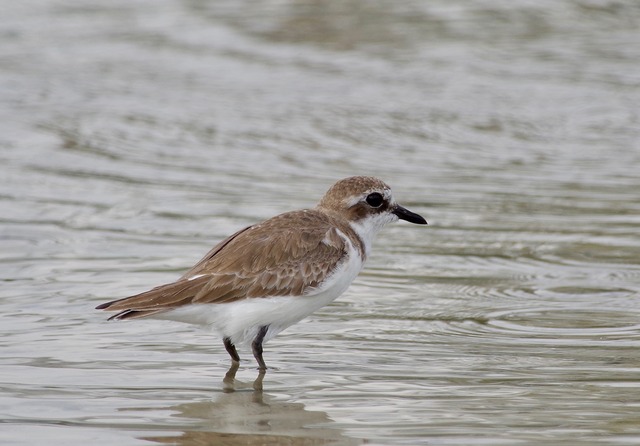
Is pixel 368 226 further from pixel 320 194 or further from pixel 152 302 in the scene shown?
pixel 320 194

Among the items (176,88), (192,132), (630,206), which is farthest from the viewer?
(176,88)

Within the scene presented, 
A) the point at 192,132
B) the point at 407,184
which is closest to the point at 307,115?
the point at 192,132

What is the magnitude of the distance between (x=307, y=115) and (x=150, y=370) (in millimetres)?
8372

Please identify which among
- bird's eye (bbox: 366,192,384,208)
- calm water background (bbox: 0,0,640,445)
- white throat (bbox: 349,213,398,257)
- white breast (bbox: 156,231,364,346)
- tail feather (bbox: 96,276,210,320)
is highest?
bird's eye (bbox: 366,192,384,208)

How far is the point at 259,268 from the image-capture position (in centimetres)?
693

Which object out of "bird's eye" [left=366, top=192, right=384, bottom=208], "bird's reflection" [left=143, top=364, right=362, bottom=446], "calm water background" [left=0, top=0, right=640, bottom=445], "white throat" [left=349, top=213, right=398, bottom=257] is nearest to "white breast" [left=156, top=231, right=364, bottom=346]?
"calm water background" [left=0, top=0, right=640, bottom=445]

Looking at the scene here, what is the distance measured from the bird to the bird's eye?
0.38 meters

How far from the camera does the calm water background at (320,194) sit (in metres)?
6.06

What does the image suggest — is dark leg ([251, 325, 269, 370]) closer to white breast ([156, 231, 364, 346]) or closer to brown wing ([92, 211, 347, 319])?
white breast ([156, 231, 364, 346])

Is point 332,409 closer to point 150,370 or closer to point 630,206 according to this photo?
point 150,370

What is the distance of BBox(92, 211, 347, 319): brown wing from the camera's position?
21.9ft

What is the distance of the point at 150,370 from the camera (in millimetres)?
6656

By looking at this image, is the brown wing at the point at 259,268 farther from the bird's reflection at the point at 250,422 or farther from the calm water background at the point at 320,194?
the bird's reflection at the point at 250,422

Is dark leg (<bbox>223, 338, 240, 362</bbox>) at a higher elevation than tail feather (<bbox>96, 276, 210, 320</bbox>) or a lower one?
lower
